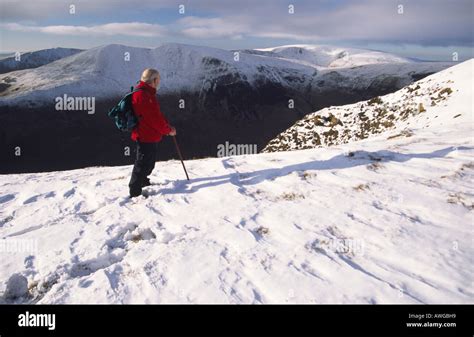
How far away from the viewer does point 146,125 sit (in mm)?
7969

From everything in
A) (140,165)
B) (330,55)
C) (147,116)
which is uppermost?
(330,55)

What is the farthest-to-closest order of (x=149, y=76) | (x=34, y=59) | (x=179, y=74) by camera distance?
(x=34, y=59), (x=179, y=74), (x=149, y=76)

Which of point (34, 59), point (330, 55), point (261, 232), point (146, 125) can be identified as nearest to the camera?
point (261, 232)

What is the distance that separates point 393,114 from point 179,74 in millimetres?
67702

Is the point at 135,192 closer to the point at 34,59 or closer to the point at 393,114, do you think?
the point at 393,114

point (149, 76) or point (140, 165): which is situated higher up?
point (149, 76)

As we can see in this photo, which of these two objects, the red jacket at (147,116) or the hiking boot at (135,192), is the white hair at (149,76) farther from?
the hiking boot at (135,192)

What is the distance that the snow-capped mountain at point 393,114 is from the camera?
1770 cm

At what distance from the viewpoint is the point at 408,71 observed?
97875 mm

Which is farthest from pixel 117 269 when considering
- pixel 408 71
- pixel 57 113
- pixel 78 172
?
pixel 408 71

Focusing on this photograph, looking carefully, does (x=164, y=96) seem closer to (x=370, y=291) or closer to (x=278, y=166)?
(x=278, y=166)

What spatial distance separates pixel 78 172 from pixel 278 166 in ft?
21.7

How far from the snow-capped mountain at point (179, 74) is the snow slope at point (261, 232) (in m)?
61.8

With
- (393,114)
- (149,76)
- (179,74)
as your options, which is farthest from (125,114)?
(179,74)
